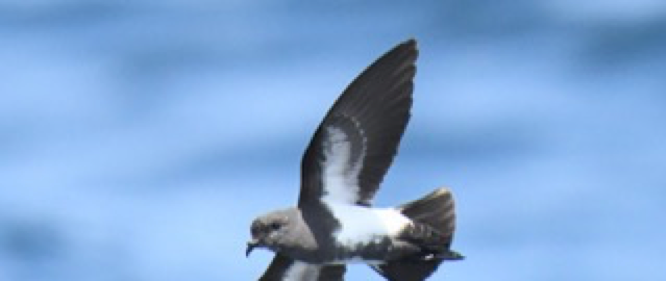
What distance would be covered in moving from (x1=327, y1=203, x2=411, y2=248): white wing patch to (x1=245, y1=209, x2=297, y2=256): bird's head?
342 millimetres

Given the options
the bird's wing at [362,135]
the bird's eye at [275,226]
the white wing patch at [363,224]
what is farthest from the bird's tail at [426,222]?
the bird's eye at [275,226]

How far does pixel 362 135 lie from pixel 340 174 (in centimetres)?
33

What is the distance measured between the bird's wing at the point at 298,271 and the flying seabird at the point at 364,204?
1.15 ft

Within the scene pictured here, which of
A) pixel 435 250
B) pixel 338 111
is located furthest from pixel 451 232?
pixel 338 111

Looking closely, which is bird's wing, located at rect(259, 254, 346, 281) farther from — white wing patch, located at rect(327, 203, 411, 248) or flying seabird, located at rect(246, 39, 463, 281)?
white wing patch, located at rect(327, 203, 411, 248)

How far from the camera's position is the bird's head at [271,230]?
14.9m

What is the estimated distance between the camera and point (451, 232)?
15.3 m

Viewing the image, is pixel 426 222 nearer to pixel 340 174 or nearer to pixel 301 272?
pixel 340 174

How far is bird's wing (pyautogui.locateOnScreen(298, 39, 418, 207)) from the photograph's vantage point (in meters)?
14.9

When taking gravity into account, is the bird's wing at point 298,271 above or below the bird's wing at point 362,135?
below

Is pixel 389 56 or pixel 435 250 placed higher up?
pixel 389 56

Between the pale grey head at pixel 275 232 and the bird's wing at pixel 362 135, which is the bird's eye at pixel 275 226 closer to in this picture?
the pale grey head at pixel 275 232

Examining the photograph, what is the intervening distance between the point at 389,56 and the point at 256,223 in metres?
1.43

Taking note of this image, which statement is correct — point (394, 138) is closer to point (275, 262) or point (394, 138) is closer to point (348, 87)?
point (348, 87)
